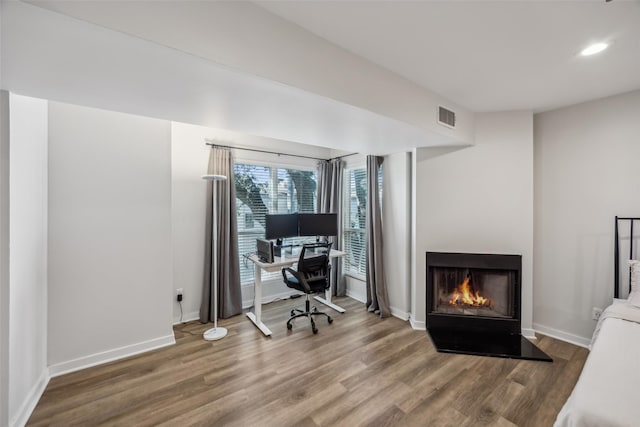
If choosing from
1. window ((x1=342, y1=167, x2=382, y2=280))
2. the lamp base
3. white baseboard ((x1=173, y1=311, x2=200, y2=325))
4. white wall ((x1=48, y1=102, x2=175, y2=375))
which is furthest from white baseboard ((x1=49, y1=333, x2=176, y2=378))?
window ((x1=342, y1=167, x2=382, y2=280))

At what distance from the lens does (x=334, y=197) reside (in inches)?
162

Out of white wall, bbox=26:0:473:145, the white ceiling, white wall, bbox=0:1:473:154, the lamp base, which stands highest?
the white ceiling

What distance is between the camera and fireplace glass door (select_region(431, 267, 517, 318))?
281 centimetres

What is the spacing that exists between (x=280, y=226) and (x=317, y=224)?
56 cm

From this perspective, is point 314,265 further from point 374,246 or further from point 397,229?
point 397,229

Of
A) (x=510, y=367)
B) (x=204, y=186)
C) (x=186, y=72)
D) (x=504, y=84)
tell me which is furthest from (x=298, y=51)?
(x=510, y=367)

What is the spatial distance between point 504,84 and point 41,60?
10.1ft

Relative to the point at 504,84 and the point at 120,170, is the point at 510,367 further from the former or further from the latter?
the point at 120,170

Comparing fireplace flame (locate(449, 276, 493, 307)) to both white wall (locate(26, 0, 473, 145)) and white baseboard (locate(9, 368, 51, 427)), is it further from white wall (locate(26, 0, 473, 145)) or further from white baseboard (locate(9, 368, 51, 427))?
white baseboard (locate(9, 368, 51, 427))

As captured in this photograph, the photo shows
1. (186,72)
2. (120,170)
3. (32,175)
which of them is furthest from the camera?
(120,170)

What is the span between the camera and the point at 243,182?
367 cm

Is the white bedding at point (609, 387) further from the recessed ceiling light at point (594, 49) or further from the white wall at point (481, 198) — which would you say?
the recessed ceiling light at point (594, 49)

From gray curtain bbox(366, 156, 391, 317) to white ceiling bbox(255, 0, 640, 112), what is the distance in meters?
1.44

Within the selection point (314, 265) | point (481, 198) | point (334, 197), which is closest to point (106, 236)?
point (314, 265)
